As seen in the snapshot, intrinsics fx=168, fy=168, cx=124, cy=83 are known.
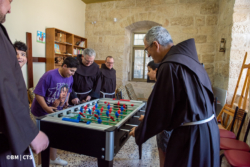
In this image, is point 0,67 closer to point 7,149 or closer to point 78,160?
point 7,149

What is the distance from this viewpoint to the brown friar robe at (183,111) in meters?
1.10

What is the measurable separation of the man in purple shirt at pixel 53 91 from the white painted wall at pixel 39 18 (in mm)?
1878

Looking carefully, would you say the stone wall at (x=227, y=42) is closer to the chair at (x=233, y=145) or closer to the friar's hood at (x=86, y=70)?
the chair at (x=233, y=145)

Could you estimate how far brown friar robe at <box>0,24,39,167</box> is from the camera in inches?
30.9

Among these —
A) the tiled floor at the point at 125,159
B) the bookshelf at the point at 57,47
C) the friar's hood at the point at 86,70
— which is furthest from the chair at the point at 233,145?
the bookshelf at the point at 57,47

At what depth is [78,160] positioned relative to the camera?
93.5 inches

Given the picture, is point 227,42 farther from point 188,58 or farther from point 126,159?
point 126,159

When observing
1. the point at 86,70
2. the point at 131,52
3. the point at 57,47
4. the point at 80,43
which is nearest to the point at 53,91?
the point at 86,70

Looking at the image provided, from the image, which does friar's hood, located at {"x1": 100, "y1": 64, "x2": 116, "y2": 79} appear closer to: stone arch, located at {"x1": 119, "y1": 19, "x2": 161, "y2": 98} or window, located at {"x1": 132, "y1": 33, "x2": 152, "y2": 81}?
stone arch, located at {"x1": 119, "y1": 19, "x2": 161, "y2": 98}

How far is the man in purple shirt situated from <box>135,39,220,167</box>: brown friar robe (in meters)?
1.29

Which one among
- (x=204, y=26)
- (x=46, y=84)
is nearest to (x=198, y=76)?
A: (x=46, y=84)

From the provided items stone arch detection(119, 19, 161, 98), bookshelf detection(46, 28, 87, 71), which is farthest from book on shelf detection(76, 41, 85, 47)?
stone arch detection(119, 19, 161, 98)

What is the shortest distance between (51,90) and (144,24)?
4.20 metres

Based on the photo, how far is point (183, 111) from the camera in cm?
111
